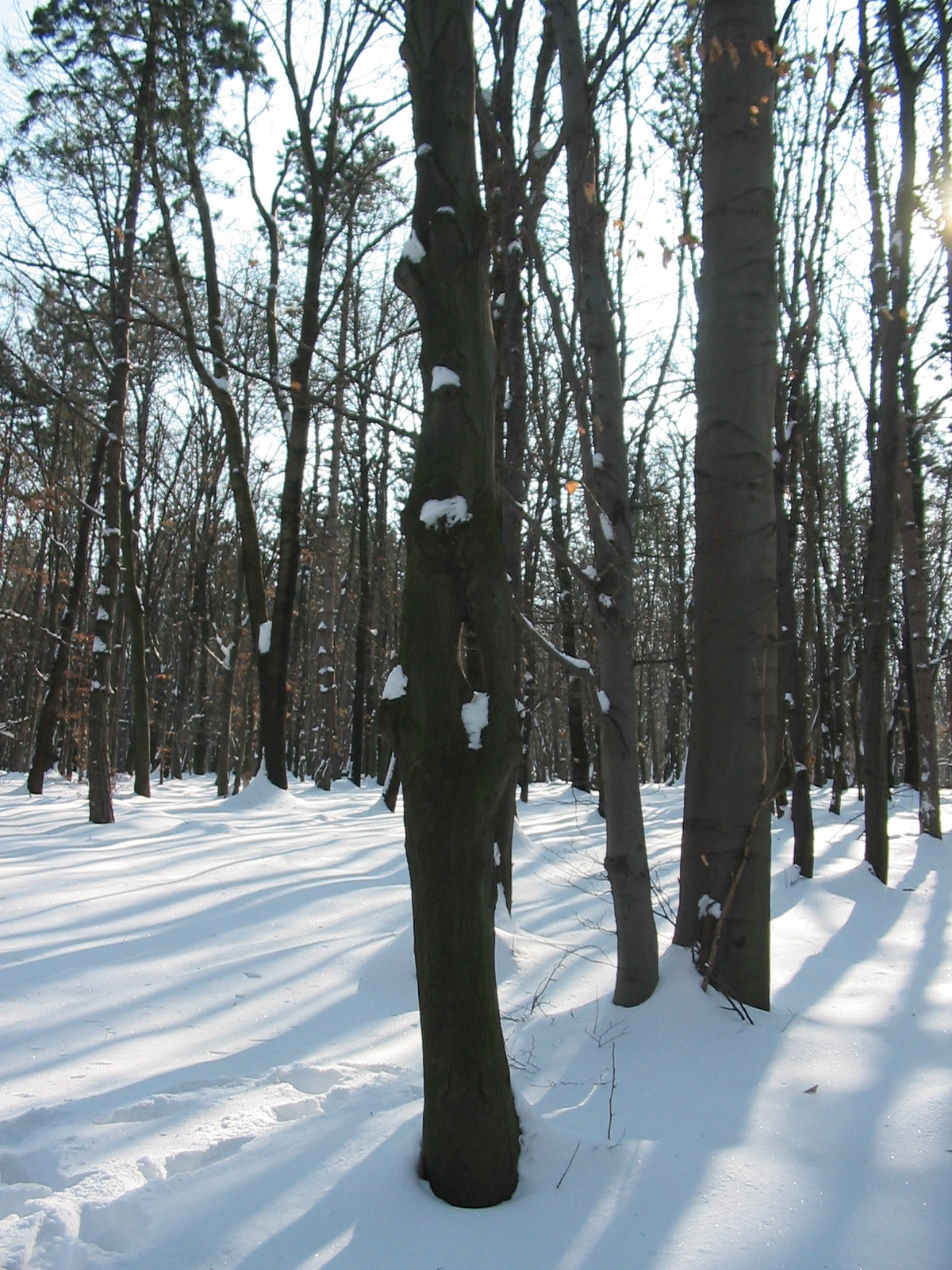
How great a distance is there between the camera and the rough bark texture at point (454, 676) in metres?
2.22

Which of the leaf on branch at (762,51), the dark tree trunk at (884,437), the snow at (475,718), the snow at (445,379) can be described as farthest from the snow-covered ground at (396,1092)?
the leaf on branch at (762,51)

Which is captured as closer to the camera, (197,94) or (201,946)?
(201,946)

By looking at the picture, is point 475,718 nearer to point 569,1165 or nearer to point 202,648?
point 569,1165

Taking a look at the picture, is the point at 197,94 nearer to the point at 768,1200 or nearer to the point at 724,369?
the point at 724,369

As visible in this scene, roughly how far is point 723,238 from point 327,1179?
4053 mm

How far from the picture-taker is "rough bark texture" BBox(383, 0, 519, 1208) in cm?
222

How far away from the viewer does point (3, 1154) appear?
7.94ft

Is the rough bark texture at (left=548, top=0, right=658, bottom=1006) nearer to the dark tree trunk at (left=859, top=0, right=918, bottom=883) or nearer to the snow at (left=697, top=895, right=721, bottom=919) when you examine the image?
the snow at (left=697, top=895, right=721, bottom=919)

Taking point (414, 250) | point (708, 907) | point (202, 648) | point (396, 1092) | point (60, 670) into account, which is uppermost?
point (202, 648)

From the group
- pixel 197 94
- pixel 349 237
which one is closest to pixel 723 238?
pixel 197 94

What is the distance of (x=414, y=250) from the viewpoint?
2.38m

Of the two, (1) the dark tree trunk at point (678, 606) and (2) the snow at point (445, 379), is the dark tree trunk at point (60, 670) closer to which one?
(1) the dark tree trunk at point (678, 606)

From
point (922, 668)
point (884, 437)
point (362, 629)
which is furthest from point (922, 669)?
point (362, 629)

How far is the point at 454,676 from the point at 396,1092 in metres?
1.62
